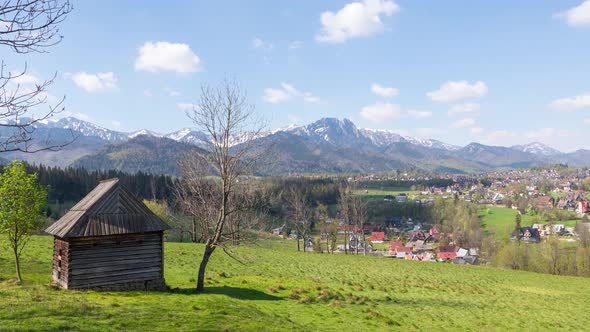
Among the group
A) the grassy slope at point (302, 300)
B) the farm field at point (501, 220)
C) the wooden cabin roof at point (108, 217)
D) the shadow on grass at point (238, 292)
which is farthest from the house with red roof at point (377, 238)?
the wooden cabin roof at point (108, 217)

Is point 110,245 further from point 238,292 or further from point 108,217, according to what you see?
point 238,292

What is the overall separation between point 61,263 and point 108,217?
13.0ft

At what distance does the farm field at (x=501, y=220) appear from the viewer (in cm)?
14550

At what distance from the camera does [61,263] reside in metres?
22.5

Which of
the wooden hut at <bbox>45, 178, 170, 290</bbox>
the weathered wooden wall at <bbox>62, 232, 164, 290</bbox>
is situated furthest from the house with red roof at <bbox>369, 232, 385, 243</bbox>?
the wooden hut at <bbox>45, 178, 170, 290</bbox>

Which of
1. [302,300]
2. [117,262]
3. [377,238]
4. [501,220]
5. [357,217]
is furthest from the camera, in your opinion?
[501,220]

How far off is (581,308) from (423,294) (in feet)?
43.7

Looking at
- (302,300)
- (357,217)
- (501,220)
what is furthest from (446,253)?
(302,300)

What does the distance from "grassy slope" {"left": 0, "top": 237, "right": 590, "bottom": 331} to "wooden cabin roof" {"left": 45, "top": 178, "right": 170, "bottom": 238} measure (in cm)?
346

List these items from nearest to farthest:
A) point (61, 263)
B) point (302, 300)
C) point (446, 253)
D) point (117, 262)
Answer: point (61, 263)
point (117, 262)
point (302, 300)
point (446, 253)

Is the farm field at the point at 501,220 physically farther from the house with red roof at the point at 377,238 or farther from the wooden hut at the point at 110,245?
the wooden hut at the point at 110,245

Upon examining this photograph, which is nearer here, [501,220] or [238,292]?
[238,292]

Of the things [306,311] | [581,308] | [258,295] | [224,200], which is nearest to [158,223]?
[224,200]

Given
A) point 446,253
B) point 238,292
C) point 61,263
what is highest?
point 61,263
